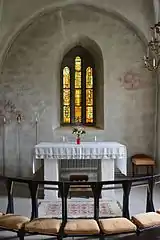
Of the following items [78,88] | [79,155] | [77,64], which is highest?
[77,64]

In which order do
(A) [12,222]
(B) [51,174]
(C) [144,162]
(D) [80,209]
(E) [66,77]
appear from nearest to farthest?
1. (A) [12,222]
2. (D) [80,209]
3. (B) [51,174]
4. (C) [144,162]
5. (E) [66,77]

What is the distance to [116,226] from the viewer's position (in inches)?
207

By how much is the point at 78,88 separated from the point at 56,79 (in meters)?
0.94

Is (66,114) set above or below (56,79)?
below

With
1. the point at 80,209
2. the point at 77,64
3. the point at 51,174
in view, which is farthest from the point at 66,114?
the point at 80,209

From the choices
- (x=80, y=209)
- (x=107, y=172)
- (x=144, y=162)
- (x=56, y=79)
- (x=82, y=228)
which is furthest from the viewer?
(x=56, y=79)

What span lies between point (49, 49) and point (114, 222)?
6.70 meters

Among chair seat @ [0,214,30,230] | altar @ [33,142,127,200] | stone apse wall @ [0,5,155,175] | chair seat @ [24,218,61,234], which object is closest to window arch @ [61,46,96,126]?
stone apse wall @ [0,5,155,175]

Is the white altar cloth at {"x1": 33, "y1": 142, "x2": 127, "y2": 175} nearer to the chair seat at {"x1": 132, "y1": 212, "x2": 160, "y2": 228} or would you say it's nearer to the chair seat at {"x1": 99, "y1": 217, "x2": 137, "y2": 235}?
the chair seat at {"x1": 132, "y1": 212, "x2": 160, "y2": 228}

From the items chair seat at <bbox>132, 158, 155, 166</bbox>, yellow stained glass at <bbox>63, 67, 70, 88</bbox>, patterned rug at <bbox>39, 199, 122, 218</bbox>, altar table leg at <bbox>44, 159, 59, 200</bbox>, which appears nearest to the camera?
patterned rug at <bbox>39, 199, 122, 218</bbox>

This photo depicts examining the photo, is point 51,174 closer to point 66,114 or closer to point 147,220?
point 66,114

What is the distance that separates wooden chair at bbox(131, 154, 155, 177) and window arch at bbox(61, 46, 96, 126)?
1832mm

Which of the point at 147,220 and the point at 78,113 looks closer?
the point at 147,220

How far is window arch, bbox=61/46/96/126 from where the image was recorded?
466 inches
